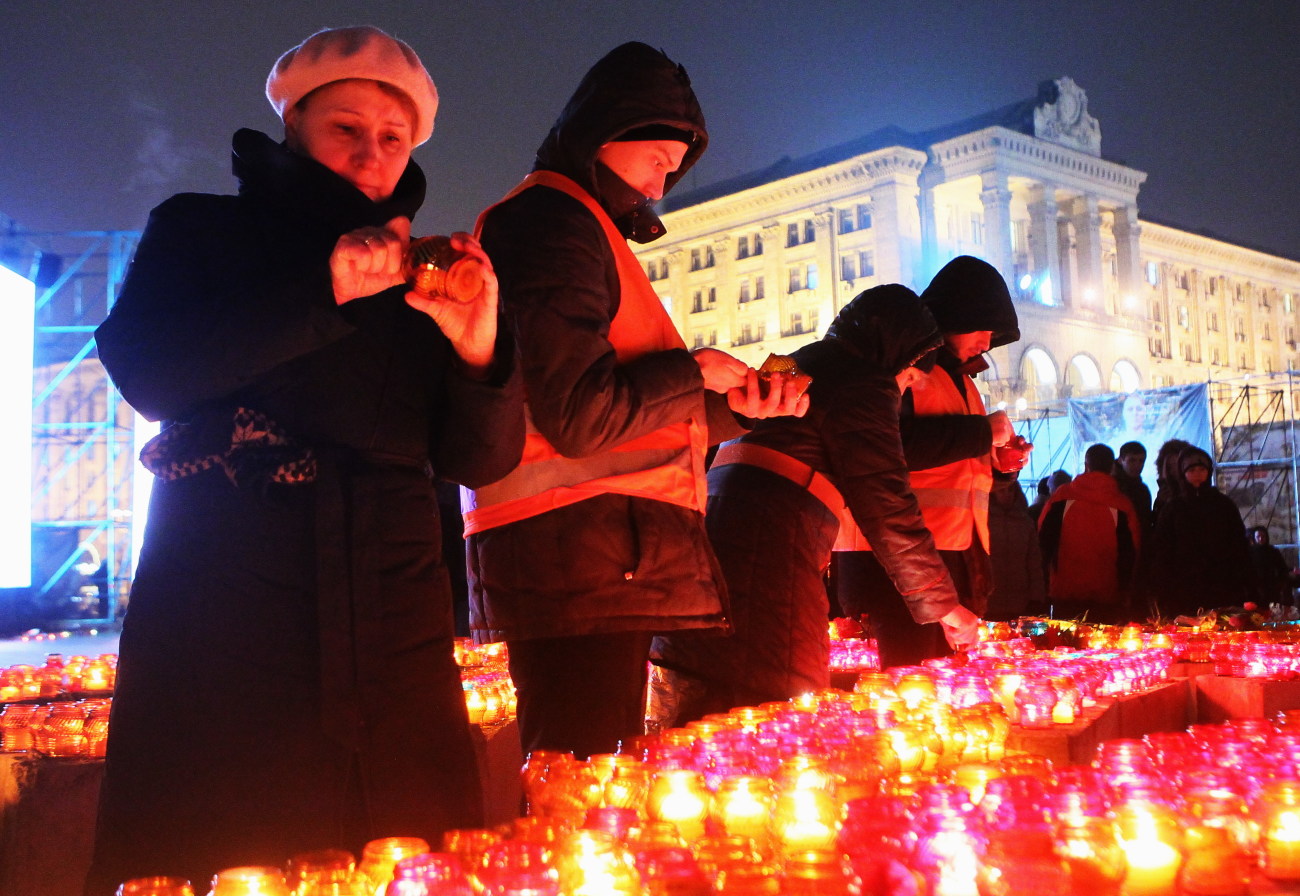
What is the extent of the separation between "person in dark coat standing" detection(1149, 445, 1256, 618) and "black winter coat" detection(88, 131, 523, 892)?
21.4 feet

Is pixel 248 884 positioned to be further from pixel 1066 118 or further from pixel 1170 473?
pixel 1066 118

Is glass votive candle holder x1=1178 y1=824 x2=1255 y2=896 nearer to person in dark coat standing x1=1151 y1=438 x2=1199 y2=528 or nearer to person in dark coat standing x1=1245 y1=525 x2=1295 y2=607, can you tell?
person in dark coat standing x1=1151 y1=438 x2=1199 y2=528

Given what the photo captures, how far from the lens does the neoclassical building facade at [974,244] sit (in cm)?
4569

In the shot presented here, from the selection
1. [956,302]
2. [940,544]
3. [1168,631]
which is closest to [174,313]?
[940,544]

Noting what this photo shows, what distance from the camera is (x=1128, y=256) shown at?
170ft

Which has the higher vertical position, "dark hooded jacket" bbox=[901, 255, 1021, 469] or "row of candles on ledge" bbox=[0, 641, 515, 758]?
"dark hooded jacket" bbox=[901, 255, 1021, 469]

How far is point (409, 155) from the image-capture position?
1.99 meters

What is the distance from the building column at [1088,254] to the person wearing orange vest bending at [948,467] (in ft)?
156

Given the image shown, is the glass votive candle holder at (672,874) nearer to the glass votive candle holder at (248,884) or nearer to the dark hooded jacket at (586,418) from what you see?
the glass votive candle holder at (248,884)

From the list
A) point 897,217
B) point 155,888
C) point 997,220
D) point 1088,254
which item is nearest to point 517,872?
point 155,888

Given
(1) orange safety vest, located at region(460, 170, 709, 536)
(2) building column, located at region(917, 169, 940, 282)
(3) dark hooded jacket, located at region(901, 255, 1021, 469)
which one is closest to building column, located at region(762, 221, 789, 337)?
(2) building column, located at region(917, 169, 940, 282)

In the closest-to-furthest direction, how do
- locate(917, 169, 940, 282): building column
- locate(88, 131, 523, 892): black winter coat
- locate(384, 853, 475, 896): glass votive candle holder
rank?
locate(384, 853, 475, 896): glass votive candle holder < locate(88, 131, 523, 892): black winter coat < locate(917, 169, 940, 282): building column

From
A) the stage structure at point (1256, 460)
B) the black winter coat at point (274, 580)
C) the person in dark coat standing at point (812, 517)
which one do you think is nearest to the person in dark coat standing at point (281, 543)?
the black winter coat at point (274, 580)

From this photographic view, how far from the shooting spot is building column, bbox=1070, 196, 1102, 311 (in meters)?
49.3
